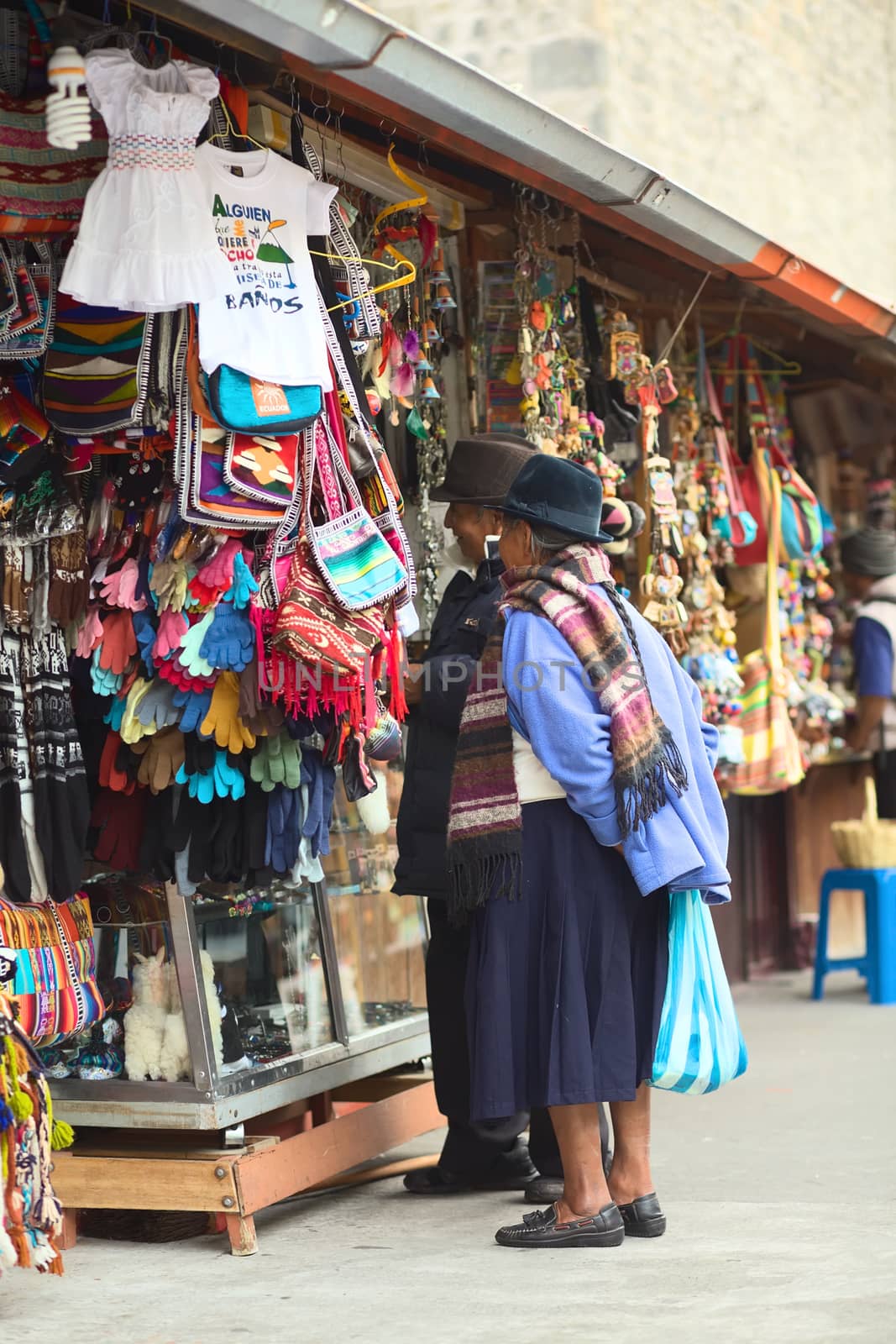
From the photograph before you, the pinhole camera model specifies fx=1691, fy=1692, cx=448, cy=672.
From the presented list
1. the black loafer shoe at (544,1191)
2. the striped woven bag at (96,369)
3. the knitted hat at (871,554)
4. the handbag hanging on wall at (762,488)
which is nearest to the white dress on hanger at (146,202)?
the striped woven bag at (96,369)

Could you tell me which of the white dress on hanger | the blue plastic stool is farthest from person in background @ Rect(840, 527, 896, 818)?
the white dress on hanger

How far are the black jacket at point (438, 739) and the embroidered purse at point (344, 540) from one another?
390 mm

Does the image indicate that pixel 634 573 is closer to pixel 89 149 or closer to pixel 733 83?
pixel 89 149

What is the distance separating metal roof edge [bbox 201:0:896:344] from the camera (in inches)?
134

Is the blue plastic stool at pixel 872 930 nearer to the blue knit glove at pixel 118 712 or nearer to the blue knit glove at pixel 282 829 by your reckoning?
the blue knit glove at pixel 282 829

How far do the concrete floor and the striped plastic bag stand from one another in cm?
40

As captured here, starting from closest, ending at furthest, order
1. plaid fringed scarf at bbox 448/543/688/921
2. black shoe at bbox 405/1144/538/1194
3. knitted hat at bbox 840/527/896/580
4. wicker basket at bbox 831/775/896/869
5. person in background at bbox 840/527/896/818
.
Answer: plaid fringed scarf at bbox 448/543/688/921 < black shoe at bbox 405/1144/538/1194 < wicker basket at bbox 831/775/896/869 < person in background at bbox 840/527/896/818 < knitted hat at bbox 840/527/896/580

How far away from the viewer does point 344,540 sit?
3977 mm

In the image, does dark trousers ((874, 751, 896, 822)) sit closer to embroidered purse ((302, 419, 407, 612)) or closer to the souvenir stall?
the souvenir stall

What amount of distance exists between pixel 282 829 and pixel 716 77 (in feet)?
57.1

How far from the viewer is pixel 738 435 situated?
23.6 feet

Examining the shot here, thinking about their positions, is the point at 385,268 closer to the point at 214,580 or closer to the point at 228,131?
the point at 228,131

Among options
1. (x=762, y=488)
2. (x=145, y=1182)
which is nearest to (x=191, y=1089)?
(x=145, y=1182)

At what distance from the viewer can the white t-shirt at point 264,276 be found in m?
3.71
